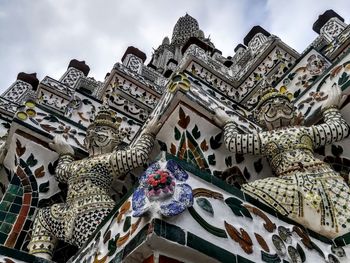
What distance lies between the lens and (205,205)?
1.89 m

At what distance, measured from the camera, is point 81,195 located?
134 inches

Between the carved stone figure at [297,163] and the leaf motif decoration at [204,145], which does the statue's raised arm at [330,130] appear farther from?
the leaf motif decoration at [204,145]

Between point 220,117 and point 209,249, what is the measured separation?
1.95 m

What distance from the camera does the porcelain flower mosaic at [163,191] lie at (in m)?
1.73

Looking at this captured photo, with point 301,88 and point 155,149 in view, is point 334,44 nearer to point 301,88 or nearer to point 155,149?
point 301,88

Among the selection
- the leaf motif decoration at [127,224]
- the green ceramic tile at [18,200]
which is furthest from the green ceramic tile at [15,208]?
the leaf motif decoration at [127,224]

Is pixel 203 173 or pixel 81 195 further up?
pixel 81 195

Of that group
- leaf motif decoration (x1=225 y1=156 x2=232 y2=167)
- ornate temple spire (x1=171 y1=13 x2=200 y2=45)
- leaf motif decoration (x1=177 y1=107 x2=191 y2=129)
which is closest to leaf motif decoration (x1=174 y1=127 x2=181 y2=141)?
leaf motif decoration (x1=177 y1=107 x2=191 y2=129)

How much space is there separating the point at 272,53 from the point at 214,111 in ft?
10.2

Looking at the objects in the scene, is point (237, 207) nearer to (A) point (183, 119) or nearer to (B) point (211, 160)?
(B) point (211, 160)

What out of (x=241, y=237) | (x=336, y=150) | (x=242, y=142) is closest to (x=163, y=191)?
(x=241, y=237)

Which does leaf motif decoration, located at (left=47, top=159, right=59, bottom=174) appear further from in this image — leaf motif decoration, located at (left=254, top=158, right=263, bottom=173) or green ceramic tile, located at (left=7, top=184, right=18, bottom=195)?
leaf motif decoration, located at (left=254, top=158, right=263, bottom=173)

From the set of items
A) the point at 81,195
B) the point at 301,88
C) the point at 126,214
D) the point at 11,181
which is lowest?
the point at 126,214

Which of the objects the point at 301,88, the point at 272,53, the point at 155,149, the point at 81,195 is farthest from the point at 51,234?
the point at 272,53
